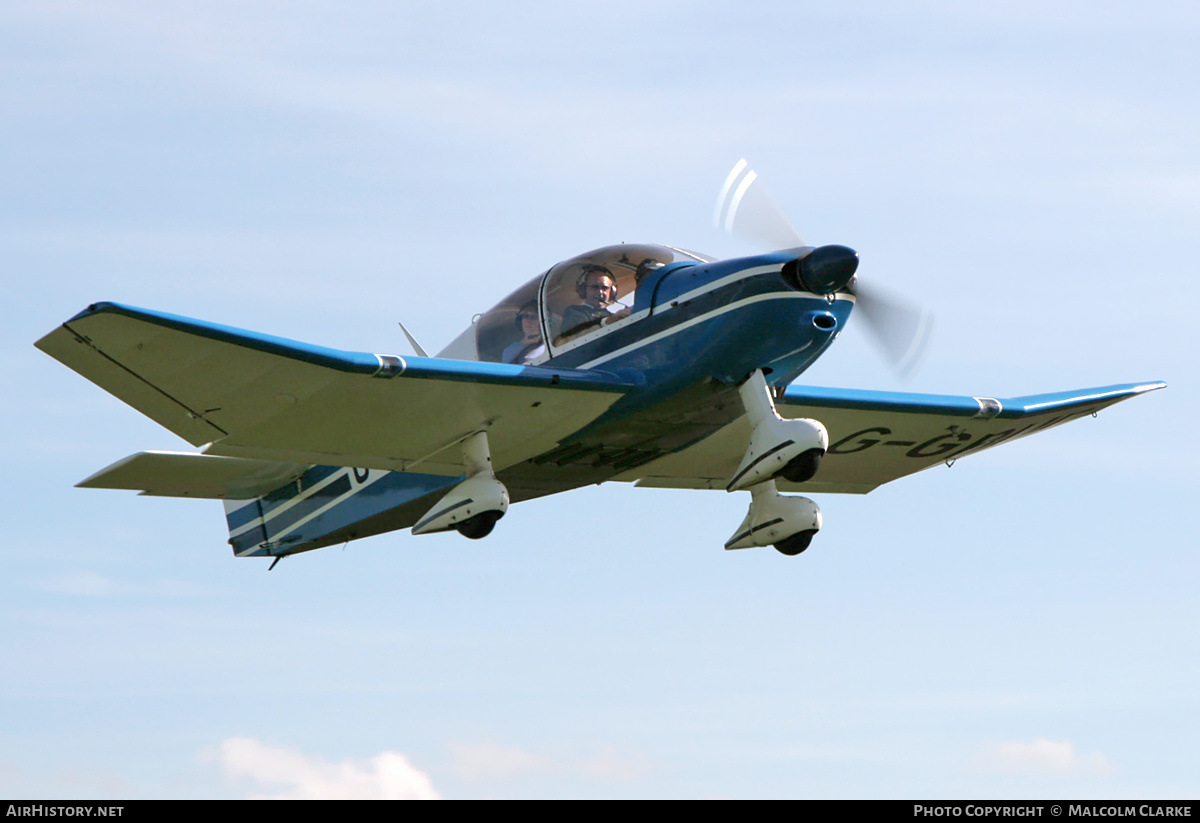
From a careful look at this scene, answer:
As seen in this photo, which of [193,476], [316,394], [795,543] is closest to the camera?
[316,394]

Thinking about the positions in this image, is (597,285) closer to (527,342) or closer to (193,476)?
(527,342)

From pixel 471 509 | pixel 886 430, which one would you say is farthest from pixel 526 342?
pixel 886 430

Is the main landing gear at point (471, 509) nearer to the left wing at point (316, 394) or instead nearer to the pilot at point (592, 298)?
the left wing at point (316, 394)

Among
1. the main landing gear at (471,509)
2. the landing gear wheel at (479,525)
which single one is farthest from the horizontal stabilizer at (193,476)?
the landing gear wheel at (479,525)

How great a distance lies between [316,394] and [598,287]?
2.96 meters

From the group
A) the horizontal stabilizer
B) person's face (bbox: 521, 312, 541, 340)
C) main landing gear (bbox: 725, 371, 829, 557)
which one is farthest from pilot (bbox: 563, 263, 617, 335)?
the horizontal stabilizer

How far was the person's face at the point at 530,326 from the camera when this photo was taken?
15367mm

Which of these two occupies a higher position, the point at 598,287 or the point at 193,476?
the point at 598,287

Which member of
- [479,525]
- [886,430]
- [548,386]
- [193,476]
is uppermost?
[548,386]

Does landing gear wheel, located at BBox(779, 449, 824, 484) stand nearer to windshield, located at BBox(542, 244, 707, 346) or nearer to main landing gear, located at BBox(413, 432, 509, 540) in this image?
windshield, located at BBox(542, 244, 707, 346)

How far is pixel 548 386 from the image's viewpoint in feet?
47.8

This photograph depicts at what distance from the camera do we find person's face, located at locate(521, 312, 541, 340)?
15.4 metres

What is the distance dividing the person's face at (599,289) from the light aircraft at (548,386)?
0.02 meters

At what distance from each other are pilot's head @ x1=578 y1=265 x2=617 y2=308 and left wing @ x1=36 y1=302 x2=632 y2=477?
0.76 metres
